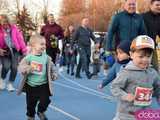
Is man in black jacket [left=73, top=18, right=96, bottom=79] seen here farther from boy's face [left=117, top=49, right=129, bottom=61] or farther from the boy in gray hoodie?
the boy in gray hoodie

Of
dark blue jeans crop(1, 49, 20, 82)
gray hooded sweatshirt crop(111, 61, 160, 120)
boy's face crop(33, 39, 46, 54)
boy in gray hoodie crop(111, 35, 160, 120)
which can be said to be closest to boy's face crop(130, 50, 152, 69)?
boy in gray hoodie crop(111, 35, 160, 120)

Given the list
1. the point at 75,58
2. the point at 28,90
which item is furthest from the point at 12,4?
the point at 28,90

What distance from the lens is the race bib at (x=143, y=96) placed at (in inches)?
191

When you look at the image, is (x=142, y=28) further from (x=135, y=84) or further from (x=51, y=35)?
(x=51, y=35)

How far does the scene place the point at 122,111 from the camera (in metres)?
5.01

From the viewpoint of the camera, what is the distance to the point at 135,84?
4969 mm

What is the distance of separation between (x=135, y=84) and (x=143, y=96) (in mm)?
146

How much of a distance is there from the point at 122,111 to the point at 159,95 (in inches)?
16.3

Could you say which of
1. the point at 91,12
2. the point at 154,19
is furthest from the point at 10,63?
the point at 91,12

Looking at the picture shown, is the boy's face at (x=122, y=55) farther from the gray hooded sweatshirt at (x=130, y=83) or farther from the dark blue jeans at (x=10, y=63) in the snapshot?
the dark blue jeans at (x=10, y=63)

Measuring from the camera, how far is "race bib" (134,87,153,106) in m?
4.85

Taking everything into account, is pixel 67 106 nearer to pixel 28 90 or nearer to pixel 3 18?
pixel 28 90

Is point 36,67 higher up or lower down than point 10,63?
higher up

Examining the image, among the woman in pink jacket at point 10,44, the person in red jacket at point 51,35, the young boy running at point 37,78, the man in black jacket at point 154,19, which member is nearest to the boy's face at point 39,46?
the young boy running at point 37,78
